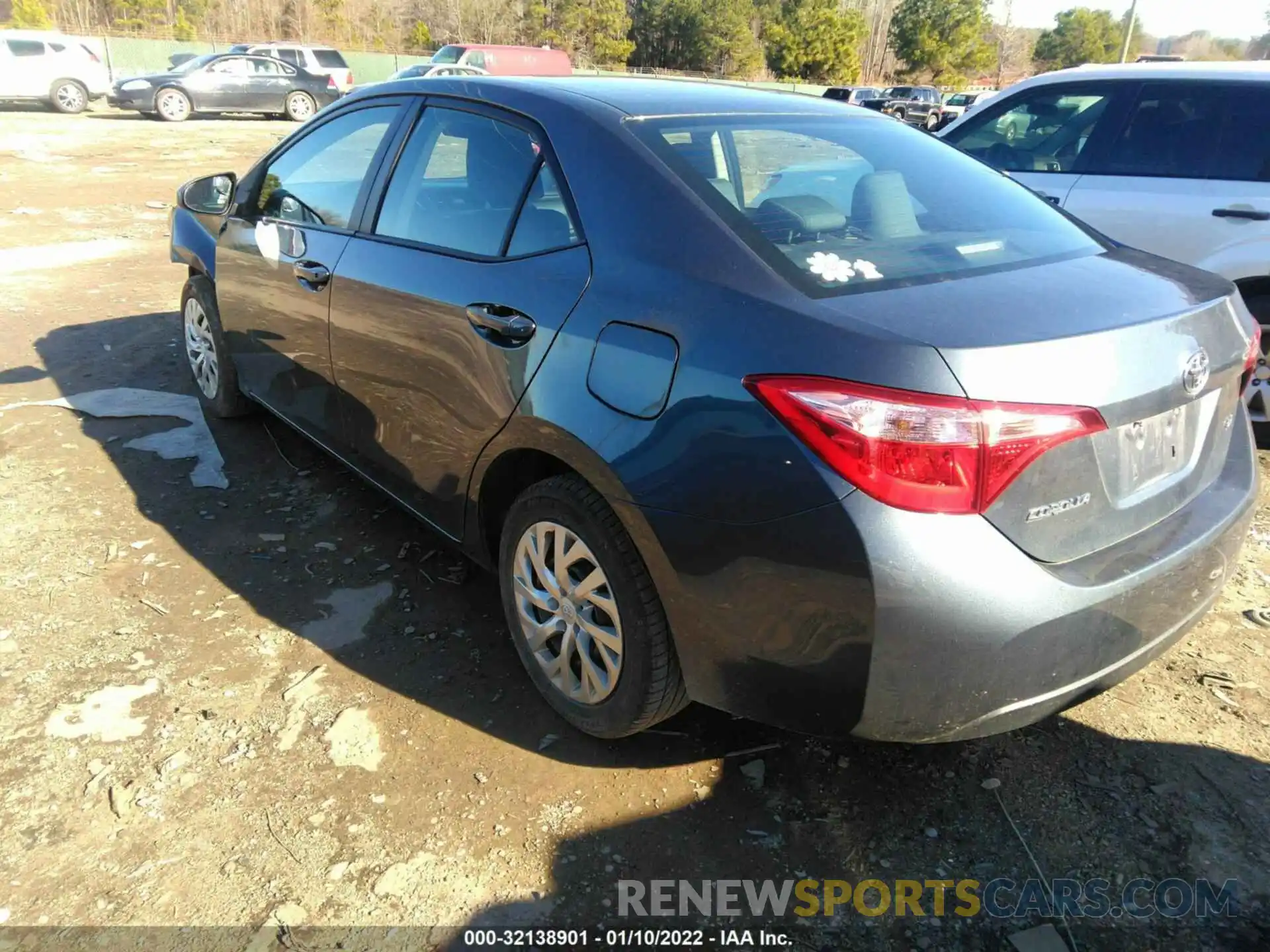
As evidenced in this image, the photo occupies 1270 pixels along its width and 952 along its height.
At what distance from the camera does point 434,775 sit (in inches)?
97.7

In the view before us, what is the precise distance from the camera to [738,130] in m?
2.69

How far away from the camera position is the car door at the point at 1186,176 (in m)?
4.30

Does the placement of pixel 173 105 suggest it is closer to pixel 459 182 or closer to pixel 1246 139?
pixel 459 182

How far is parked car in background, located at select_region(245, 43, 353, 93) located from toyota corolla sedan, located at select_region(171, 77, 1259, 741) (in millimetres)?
25098

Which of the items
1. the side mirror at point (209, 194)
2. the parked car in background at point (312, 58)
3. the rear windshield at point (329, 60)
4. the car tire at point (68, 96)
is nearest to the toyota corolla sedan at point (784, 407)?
the side mirror at point (209, 194)

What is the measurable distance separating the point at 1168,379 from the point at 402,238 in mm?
2251

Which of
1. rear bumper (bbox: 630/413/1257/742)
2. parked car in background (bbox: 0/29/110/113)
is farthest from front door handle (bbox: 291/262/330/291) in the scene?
parked car in background (bbox: 0/29/110/113)

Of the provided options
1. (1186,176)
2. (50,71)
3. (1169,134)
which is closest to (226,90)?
(50,71)

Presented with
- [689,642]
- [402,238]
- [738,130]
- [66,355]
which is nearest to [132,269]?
[66,355]

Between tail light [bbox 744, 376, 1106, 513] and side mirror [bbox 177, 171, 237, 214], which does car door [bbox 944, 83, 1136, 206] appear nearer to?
tail light [bbox 744, 376, 1106, 513]

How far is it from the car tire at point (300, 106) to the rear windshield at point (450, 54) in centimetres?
384

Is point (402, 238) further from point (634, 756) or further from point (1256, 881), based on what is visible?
point (1256, 881)

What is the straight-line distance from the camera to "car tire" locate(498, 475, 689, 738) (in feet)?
7.39

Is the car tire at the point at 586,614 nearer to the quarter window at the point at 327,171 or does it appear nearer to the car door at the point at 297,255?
the car door at the point at 297,255
